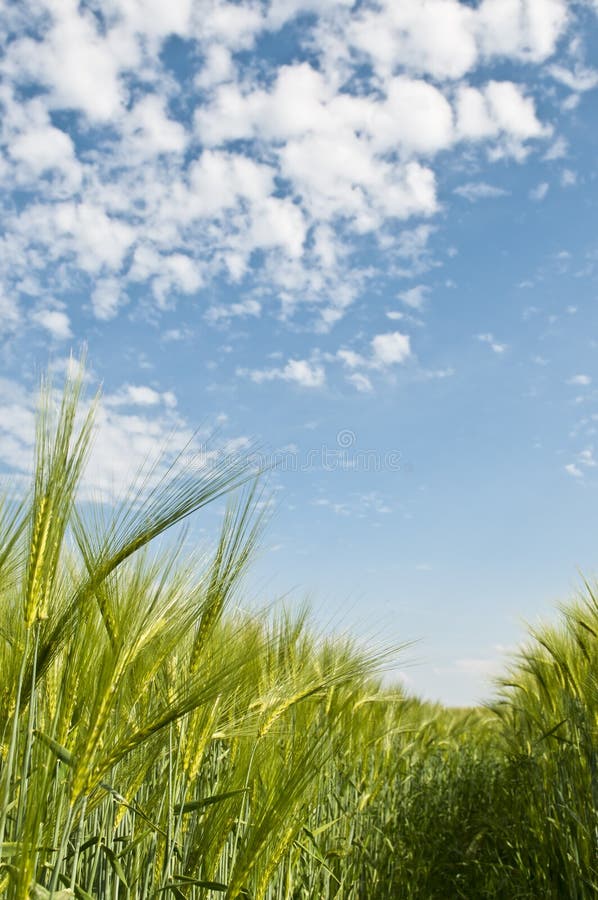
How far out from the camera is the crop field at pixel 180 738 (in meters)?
1.46

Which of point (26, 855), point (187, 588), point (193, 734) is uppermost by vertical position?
point (187, 588)

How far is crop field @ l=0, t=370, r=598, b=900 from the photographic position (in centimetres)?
146

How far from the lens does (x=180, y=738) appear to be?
74.2 inches

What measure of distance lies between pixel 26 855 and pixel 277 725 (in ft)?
4.22

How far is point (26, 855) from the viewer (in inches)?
46.3

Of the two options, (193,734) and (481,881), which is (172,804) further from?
(481,881)

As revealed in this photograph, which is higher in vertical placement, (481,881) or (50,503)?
(50,503)

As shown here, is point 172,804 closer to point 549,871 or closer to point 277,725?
point 277,725

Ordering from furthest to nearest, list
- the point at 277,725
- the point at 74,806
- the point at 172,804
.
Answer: the point at 277,725
the point at 172,804
the point at 74,806

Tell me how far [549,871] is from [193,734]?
2713 millimetres

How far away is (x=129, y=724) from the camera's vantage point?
156cm

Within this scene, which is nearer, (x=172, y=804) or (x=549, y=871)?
(x=172, y=804)

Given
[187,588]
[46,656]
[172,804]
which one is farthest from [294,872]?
[46,656]

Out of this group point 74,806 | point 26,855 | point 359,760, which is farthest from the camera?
point 359,760
